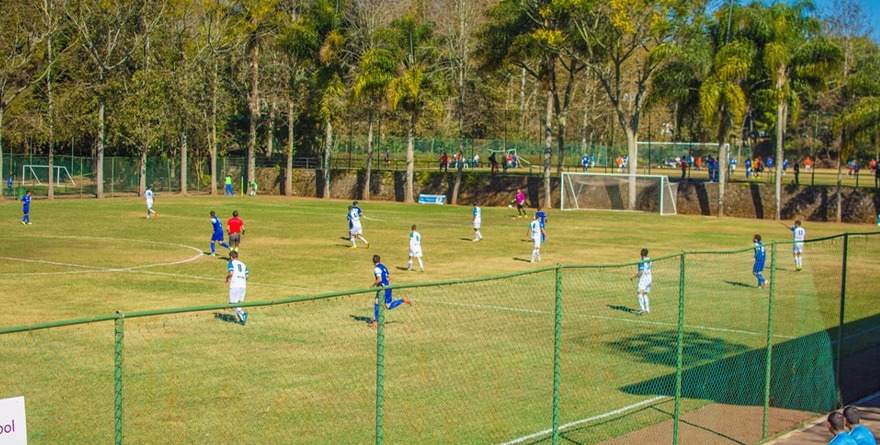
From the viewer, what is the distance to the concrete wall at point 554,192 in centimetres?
5241

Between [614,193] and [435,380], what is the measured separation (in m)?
46.1

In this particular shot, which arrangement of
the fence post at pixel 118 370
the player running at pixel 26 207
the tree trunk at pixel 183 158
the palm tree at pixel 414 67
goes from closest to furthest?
the fence post at pixel 118 370
the player running at pixel 26 207
the palm tree at pixel 414 67
the tree trunk at pixel 183 158

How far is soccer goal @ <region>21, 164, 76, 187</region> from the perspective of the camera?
216ft

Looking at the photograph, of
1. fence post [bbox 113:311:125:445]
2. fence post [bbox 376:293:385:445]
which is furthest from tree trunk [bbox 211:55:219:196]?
fence post [bbox 113:311:125:445]

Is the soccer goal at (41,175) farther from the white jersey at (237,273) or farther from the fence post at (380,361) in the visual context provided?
the fence post at (380,361)

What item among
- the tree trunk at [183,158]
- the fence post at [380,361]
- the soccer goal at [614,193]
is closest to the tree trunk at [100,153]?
the tree trunk at [183,158]

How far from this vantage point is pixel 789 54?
52.0 m

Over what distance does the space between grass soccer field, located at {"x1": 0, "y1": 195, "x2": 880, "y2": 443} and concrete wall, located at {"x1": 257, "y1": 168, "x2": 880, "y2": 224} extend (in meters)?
15.6

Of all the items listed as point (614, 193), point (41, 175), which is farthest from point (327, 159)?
point (614, 193)

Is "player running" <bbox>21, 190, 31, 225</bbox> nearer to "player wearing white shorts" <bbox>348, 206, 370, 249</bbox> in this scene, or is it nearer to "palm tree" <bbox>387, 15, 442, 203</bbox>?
"player wearing white shorts" <bbox>348, 206, 370, 249</bbox>

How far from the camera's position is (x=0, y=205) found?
52.3 m

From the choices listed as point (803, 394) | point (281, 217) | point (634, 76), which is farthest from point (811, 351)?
point (634, 76)

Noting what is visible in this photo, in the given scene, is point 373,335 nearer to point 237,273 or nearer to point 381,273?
point 381,273

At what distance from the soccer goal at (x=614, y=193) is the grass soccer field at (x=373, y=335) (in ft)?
50.2
